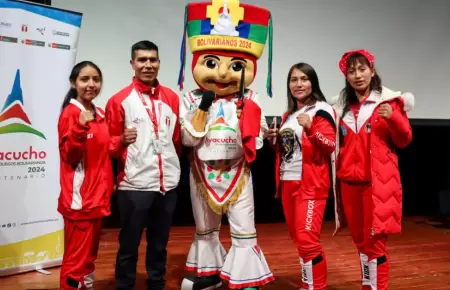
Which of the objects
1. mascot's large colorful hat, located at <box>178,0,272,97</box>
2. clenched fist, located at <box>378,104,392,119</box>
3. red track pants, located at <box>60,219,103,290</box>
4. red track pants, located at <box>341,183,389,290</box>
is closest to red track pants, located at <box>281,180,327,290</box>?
red track pants, located at <box>341,183,389,290</box>

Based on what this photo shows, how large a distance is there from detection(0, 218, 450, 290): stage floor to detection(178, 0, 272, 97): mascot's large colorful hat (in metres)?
1.45

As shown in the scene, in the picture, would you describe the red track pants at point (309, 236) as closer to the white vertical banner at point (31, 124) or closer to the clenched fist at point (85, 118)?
the clenched fist at point (85, 118)

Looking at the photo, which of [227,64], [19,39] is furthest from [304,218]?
[19,39]

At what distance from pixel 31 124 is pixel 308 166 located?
1.78 m

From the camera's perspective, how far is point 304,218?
2.40 meters

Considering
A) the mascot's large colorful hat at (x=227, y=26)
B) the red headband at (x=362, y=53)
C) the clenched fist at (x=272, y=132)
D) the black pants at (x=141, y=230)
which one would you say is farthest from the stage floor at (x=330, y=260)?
the mascot's large colorful hat at (x=227, y=26)

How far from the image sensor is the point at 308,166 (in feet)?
7.98

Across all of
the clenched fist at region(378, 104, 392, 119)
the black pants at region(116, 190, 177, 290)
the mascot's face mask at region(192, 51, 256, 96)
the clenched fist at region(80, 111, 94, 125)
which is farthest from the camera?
the mascot's face mask at region(192, 51, 256, 96)

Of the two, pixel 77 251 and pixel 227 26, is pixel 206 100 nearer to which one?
pixel 227 26

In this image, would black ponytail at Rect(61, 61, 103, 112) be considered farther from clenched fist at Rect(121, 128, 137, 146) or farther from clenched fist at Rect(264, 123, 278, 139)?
clenched fist at Rect(264, 123, 278, 139)

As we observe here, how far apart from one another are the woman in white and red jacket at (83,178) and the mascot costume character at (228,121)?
436mm

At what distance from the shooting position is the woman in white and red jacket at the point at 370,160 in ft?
7.50

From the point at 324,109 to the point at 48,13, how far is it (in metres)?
1.84

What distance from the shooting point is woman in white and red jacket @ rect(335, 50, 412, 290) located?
2.29m
